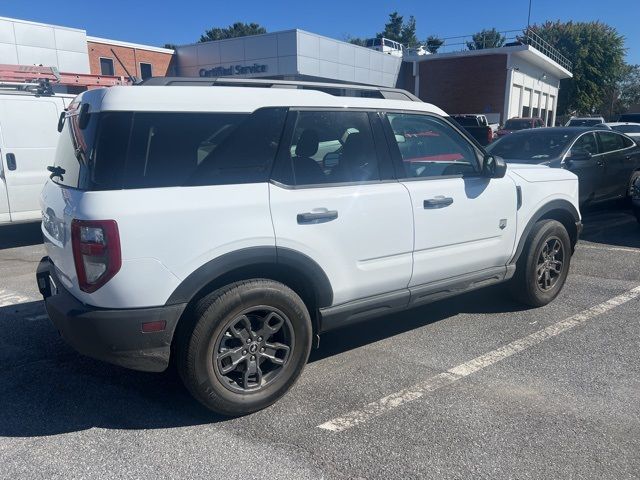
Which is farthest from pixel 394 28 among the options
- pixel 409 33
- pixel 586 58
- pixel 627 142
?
pixel 627 142

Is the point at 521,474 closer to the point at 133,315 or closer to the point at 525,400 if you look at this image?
the point at 525,400

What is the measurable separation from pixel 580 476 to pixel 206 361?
1.97m

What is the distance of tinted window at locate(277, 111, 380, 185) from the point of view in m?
3.34

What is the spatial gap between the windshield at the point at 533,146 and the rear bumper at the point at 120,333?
6.69 meters

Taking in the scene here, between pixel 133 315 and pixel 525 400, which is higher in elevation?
pixel 133 315

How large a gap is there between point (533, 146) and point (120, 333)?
24.1ft

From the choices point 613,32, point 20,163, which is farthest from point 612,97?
point 20,163

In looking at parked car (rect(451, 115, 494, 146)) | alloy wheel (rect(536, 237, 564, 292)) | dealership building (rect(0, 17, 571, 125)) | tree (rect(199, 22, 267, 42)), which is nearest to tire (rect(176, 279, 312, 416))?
alloy wheel (rect(536, 237, 564, 292))

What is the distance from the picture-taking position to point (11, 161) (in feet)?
24.5

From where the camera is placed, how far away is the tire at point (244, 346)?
2.95 m

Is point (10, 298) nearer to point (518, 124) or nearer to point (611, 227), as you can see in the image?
point (611, 227)

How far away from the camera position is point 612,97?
2876 inches

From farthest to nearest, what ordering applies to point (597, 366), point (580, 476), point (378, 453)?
point (597, 366)
point (378, 453)
point (580, 476)

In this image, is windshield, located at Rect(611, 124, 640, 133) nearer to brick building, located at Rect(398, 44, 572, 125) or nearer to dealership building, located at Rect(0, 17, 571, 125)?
dealership building, located at Rect(0, 17, 571, 125)
